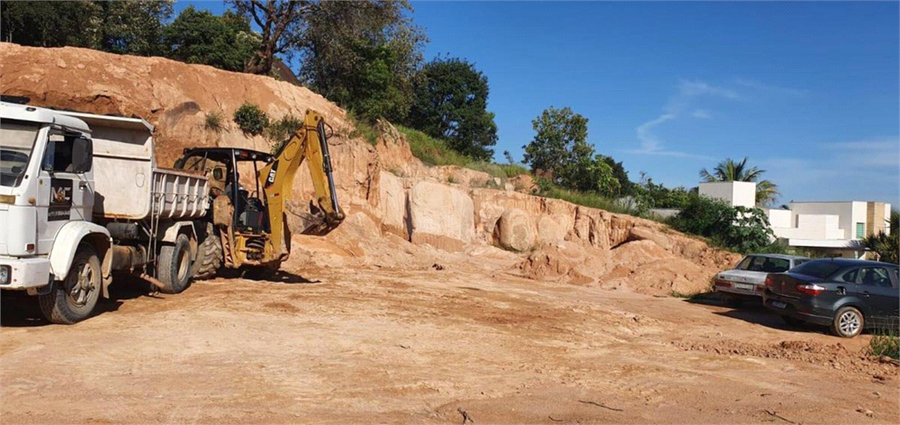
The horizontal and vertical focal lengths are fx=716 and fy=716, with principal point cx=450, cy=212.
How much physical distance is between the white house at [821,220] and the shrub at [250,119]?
24.8 m

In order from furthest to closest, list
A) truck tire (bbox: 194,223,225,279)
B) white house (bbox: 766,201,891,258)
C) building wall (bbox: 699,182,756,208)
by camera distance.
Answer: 1. white house (bbox: 766,201,891,258)
2. building wall (bbox: 699,182,756,208)
3. truck tire (bbox: 194,223,225,279)

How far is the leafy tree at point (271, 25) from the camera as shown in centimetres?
3122

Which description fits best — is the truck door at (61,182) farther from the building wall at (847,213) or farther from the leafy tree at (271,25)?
the building wall at (847,213)

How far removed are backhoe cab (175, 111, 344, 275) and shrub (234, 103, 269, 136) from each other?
10252 mm

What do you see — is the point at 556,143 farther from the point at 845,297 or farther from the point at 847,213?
the point at 845,297

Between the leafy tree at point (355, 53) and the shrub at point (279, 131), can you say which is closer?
the shrub at point (279, 131)

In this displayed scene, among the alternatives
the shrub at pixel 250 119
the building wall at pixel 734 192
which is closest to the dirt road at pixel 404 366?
the shrub at pixel 250 119

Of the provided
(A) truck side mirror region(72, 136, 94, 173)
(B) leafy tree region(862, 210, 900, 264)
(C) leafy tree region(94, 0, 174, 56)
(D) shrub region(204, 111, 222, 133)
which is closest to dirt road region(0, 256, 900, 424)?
(A) truck side mirror region(72, 136, 94, 173)

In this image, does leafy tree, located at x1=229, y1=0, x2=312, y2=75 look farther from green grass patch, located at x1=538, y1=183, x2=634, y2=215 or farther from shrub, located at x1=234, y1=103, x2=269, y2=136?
green grass patch, located at x1=538, y1=183, x2=634, y2=215

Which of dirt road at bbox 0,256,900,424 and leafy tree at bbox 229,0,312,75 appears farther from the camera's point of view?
leafy tree at bbox 229,0,312,75

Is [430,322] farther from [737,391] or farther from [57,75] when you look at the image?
[57,75]

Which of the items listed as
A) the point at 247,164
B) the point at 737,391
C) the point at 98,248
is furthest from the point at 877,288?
the point at 247,164

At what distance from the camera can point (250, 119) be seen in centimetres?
2612

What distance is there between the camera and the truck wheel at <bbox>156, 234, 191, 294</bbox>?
44.3 feet
